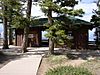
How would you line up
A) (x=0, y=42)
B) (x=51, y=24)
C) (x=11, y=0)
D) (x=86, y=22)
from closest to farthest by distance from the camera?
Result: (x=51, y=24) → (x=11, y=0) → (x=86, y=22) → (x=0, y=42)

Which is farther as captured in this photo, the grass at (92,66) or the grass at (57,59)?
the grass at (57,59)

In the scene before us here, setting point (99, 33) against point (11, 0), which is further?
point (99, 33)

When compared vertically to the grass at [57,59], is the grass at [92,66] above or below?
above

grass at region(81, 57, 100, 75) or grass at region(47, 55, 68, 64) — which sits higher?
grass at region(81, 57, 100, 75)

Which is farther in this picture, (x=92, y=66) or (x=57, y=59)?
(x=57, y=59)

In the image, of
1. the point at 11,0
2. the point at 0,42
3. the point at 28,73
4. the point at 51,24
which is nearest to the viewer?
the point at 28,73

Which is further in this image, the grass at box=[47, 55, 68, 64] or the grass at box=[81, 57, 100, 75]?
the grass at box=[47, 55, 68, 64]

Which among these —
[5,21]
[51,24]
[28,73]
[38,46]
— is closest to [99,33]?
[38,46]

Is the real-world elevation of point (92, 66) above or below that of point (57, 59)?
above

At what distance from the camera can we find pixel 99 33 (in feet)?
121

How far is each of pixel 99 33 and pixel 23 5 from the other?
13.0 meters

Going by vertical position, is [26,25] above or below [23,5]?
below

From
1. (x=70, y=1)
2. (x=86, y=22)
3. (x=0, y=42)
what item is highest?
(x=70, y=1)

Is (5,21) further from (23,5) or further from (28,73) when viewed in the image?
(28,73)
